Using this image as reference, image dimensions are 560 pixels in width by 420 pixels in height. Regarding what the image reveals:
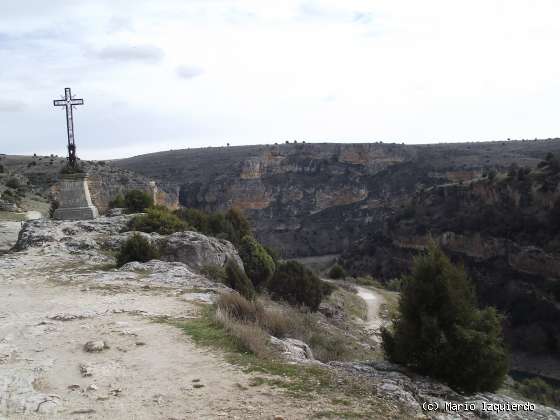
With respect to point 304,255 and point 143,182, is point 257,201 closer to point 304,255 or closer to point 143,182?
point 304,255

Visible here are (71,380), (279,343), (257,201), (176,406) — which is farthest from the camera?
(257,201)

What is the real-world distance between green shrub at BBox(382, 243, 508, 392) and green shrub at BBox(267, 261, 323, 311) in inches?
429

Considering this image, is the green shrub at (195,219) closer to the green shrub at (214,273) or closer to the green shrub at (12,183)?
the green shrub at (214,273)

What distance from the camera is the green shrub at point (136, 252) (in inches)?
450

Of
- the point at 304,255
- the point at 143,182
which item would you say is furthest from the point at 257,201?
the point at 143,182

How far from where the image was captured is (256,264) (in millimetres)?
18219

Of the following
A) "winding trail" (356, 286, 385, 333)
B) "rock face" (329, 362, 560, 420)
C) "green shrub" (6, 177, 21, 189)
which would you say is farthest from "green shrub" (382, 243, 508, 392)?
"green shrub" (6, 177, 21, 189)

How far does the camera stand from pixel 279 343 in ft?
21.2

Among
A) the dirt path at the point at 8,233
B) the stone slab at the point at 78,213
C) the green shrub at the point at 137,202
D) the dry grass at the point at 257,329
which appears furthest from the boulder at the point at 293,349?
the green shrub at the point at 137,202

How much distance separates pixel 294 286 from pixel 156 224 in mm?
5521

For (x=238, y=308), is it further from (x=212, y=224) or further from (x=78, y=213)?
(x=212, y=224)

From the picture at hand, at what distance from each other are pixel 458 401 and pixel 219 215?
1884 cm

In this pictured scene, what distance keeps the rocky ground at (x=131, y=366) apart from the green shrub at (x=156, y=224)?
15.6ft

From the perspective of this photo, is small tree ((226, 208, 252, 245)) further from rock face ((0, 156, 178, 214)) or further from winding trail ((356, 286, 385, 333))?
winding trail ((356, 286, 385, 333))
